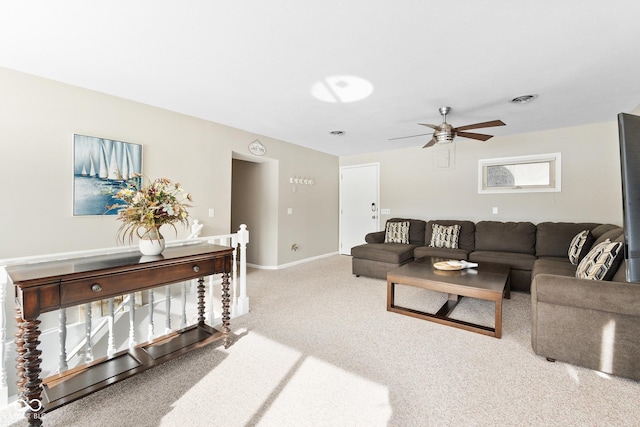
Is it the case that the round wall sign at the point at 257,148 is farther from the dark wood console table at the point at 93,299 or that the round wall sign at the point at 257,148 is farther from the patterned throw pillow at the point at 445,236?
the patterned throw pillow at the point at 445,236

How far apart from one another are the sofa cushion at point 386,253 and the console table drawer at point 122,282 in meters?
2.74

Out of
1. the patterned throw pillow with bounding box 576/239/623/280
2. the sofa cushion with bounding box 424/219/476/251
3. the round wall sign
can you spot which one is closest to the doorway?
the round wall sign

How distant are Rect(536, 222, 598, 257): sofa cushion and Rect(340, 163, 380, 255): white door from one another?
2794 mm

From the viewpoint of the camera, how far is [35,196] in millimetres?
2525

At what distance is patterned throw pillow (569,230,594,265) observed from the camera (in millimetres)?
3158

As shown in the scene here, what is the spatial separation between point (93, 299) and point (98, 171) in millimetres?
1928

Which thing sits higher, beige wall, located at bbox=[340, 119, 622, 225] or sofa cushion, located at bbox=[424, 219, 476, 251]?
beige wall, located at bbox=[340, 119, 622, 225]

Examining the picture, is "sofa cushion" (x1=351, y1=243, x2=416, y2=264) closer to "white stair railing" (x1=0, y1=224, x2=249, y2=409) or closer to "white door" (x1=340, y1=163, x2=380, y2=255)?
"white door" (x1=340, y1=163, x2=380, y2=255)

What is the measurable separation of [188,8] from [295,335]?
255 centimetres

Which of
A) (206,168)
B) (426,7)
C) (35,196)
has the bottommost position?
(35,196)

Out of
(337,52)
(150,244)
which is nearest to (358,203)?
(337,52)

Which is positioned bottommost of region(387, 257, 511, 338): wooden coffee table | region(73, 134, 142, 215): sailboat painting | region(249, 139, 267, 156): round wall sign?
region(387, 257, 511, 338): wooden coffee table

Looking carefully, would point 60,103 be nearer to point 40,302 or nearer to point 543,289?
point 40,302

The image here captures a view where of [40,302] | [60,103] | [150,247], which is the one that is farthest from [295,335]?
[60,103]
